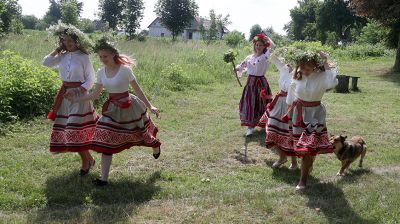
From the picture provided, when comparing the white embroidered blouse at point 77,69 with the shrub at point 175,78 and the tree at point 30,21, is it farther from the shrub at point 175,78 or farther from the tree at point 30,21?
the tree at point 30,21

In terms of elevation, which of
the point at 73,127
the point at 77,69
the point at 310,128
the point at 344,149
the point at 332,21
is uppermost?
the point at 332,21

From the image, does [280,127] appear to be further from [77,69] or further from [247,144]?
[77,69]

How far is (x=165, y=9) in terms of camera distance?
4572 cm

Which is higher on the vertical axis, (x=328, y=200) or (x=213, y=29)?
(x=213, y=29)

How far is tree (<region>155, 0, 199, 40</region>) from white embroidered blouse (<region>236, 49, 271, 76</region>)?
37829 mm

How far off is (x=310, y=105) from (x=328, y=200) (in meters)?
1.16

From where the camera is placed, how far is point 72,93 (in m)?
5.49

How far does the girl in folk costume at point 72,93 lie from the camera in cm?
554

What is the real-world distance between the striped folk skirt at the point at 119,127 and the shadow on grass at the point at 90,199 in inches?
19.5

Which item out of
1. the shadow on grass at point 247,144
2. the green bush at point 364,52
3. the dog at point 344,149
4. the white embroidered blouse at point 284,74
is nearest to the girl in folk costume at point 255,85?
the shadow on grass at point 247,144

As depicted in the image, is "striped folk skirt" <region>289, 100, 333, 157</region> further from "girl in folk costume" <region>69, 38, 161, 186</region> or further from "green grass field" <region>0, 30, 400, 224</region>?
"girl in folk costume" <region>69, 38, 161, 186</region>

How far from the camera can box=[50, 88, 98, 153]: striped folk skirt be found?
18.2 ft

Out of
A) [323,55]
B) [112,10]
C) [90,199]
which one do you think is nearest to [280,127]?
[323,55]

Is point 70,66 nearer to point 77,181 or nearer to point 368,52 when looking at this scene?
point 77,181
